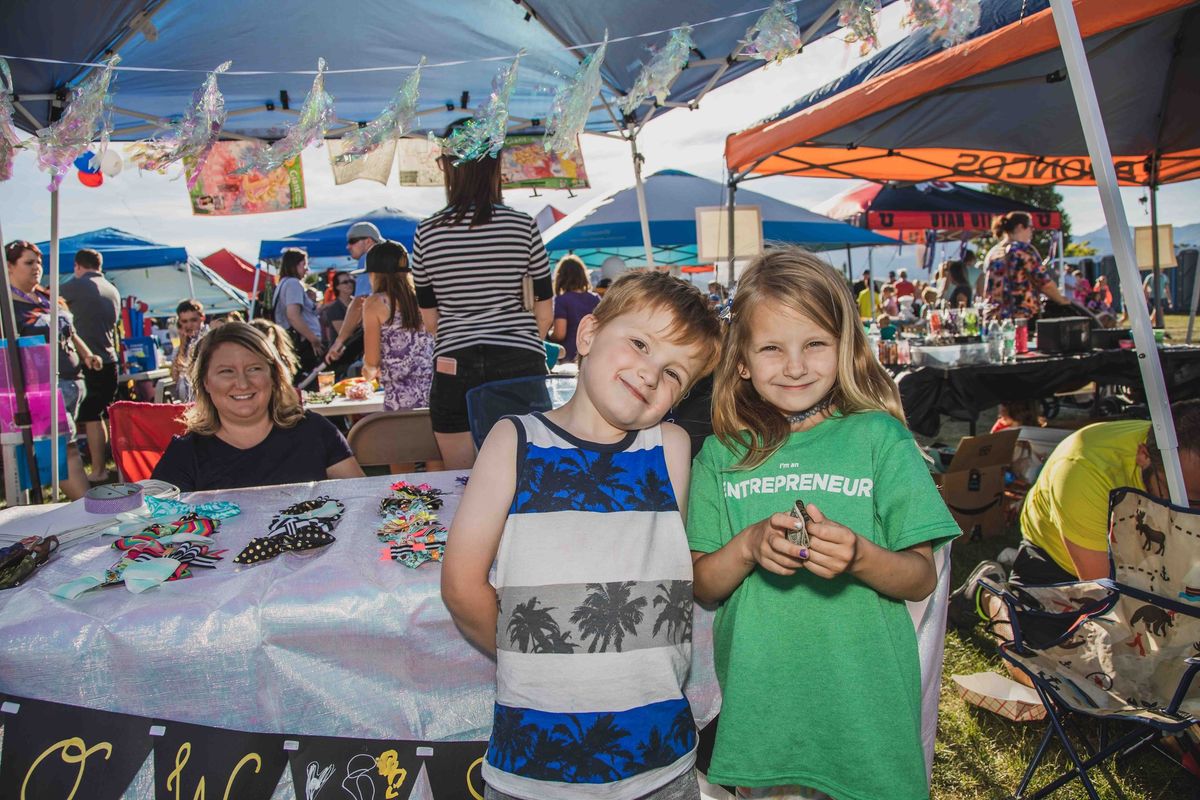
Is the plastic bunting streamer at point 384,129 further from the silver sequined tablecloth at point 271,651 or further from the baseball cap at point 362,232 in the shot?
the baseball cap at point 362,232

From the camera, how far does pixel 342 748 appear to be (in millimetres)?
1466

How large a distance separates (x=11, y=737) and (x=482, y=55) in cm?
428

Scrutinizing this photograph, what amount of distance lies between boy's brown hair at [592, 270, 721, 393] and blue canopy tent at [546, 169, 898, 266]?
317 inches

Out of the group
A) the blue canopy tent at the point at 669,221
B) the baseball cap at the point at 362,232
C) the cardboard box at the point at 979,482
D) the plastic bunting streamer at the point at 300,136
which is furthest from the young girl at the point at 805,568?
the blue canopy tent at the point at 669,221

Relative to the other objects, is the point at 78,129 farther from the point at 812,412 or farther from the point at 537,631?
the point at 812,412

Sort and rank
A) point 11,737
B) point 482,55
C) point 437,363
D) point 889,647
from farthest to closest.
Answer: point 482,55 → point 437,363 → point 11,737 → point 889,647

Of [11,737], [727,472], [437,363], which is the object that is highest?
[437,363]

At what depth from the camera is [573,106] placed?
2.99 m

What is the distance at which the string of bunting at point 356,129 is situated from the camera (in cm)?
247

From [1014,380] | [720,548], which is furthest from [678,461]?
[1014,380]

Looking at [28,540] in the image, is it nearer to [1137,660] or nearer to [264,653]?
[264,653]

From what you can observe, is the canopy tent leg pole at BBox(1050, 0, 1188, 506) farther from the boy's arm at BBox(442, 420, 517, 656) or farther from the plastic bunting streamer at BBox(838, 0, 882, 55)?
the boy's arm at BBox(442, 420, 517, 656)

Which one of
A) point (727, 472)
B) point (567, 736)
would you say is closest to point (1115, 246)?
point (727, 472)

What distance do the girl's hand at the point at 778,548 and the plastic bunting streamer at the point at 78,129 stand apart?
104 inches
